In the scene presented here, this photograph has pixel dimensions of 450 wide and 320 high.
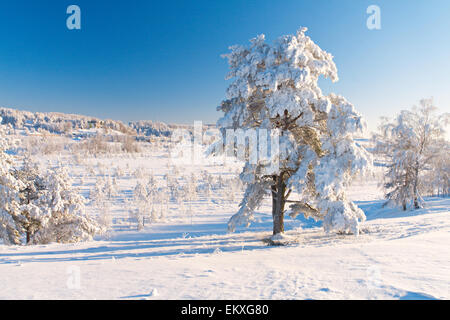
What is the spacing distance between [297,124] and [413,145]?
720 inches

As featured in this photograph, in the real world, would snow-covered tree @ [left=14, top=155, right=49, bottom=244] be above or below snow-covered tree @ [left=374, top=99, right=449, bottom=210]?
below

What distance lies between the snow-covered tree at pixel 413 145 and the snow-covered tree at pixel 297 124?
15746mm

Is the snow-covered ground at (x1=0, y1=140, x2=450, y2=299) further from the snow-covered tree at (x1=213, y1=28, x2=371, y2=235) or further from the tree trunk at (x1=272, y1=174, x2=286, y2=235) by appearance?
the snow-covered tree at (x1=213, y1=28, x2=371, y2=235)

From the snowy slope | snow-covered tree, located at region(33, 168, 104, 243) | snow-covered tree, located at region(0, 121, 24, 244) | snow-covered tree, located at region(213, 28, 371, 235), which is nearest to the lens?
the snowy slope

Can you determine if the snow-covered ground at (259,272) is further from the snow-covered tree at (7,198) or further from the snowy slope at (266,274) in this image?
the snow-covered tree at (7,198)

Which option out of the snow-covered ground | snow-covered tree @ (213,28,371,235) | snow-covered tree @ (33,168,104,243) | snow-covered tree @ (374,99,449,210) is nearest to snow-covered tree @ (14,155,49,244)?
snow-covered tree @ (33,168,104,243)

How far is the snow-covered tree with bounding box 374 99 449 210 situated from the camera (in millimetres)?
20641

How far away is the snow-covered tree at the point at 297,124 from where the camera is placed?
27.7 feet

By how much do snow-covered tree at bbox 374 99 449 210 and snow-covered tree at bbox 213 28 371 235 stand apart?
15746mm

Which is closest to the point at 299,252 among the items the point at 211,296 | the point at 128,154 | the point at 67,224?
the point at 211,296

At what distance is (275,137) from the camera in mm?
8750

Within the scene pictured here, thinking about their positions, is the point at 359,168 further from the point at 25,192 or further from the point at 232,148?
the point at 25,192

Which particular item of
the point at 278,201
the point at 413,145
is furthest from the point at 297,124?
the point at 413,145

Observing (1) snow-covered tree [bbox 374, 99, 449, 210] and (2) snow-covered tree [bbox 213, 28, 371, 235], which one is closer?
(2) snow-covered tree [bbox 213, 28, 371, 235]
